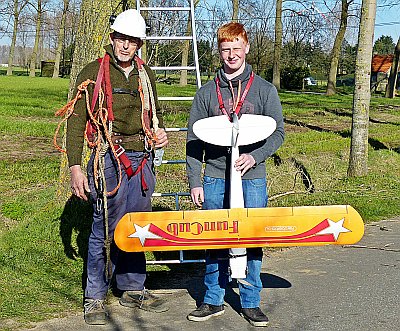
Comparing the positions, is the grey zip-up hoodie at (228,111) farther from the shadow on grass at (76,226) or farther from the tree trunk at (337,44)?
the tree trunk at (337,44)

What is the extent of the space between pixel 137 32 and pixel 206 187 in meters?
1.23

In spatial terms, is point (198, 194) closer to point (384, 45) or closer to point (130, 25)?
point (130, 25)

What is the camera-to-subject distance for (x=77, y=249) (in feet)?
22.9

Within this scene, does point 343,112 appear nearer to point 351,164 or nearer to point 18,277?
point 351,164

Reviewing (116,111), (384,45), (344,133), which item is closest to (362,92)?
(116,111)

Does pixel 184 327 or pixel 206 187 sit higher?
pixel 206 187

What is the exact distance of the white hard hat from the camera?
495 centimetres

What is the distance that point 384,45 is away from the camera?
94000 millimetres

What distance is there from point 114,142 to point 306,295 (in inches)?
84.3

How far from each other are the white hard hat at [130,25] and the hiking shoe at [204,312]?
2.10 meters

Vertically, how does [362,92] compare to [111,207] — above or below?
above

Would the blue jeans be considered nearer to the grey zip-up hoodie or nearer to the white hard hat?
the grey zip-up hoodie

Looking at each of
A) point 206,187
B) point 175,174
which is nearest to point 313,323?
point 206,187

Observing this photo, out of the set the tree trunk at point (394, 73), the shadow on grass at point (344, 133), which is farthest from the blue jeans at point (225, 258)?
the tree trunk at point (394, 73)
